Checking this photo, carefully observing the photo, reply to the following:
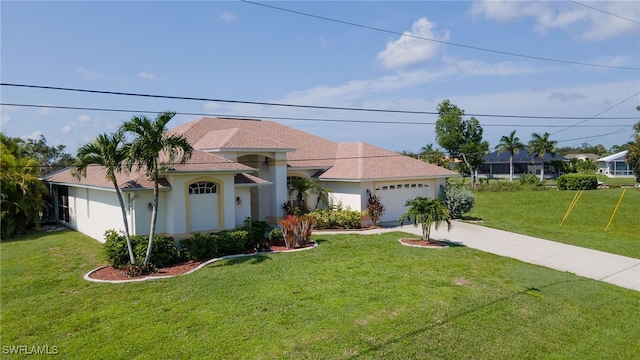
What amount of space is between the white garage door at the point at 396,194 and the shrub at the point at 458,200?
180 cm

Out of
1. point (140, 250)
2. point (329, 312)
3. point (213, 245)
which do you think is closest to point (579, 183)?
point (213, 245)

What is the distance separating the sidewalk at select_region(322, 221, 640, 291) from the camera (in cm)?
1300

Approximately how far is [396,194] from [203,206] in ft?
37.7

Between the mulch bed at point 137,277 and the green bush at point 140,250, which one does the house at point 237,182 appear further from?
the mulch bed at point 137,277

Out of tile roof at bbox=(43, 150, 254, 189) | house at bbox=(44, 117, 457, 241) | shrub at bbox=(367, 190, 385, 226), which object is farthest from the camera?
shrub at bbox=(367, 190, 385, 226)

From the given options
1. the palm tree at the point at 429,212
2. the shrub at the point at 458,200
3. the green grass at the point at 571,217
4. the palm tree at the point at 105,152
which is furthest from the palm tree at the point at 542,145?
the palm tree at the point at 105,152

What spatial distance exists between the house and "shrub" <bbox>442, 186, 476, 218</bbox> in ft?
2.92

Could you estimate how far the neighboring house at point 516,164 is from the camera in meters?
69.7

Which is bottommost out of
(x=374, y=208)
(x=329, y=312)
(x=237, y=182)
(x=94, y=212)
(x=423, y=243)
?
(x=329, y=312)

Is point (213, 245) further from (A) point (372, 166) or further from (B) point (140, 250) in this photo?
(A) point (372, 166)

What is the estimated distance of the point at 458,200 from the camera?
939 inches

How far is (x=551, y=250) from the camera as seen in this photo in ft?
53.3

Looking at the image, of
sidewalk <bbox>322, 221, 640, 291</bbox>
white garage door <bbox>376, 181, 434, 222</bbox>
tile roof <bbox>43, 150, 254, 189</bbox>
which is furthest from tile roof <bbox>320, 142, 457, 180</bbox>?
tile roof <bbox>43, 150, 254, 189</bbox>

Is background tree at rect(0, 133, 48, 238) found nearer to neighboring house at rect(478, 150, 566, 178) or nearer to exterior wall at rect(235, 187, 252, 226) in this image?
exterior wall at rect(235, 187, 252, 226)
